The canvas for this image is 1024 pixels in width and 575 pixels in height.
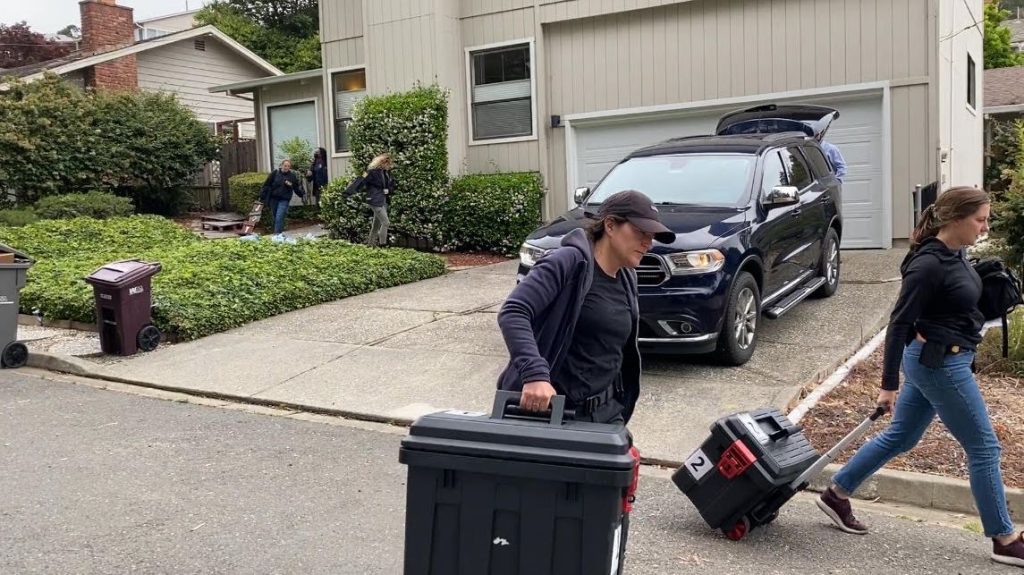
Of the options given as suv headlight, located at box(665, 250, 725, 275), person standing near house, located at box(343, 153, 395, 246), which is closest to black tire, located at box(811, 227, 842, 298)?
suv headlight, located at box(665, 250, 725, 275)

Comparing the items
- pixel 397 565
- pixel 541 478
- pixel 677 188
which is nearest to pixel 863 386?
pixel 677 188

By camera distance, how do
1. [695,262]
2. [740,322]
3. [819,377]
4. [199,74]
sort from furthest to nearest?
[199,74] < [740,322] < [819,377] < [695,262]

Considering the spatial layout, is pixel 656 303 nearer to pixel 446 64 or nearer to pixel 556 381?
pixel 556 381

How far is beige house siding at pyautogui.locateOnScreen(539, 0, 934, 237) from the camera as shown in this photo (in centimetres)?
1252

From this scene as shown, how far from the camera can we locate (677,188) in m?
8.23

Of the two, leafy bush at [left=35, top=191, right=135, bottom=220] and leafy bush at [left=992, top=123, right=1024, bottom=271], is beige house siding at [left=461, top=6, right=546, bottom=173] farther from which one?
leafy bush at [left=35, top=191, right=135, bottom=220]

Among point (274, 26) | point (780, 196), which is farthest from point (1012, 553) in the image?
point (274, 26)

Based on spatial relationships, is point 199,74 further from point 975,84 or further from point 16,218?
point 975,84

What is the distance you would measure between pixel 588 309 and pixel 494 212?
1138 centimetres

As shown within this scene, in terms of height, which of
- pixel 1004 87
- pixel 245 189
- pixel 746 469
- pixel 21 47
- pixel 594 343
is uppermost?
pixel 21 47

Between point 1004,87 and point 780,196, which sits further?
point 1004,87

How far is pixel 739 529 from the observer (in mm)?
4500

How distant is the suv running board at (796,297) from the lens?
7.96m

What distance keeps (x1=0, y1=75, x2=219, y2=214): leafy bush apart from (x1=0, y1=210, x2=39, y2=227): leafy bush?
5.46 feet
